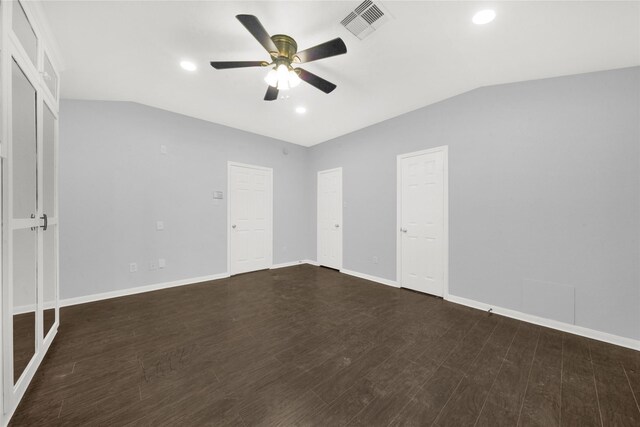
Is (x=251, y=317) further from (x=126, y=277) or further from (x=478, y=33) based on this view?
(x=478, y=33)

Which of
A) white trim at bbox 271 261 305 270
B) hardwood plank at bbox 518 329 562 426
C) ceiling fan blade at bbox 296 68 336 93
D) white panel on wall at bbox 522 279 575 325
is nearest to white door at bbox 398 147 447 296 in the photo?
white panel on wall at bbox 522 279 575 325

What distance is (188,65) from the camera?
2574 mm

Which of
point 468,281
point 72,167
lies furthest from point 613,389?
point 72,167

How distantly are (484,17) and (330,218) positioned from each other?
12.8ft

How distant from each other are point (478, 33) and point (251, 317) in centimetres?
366

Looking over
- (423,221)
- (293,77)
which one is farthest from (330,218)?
(293,77)

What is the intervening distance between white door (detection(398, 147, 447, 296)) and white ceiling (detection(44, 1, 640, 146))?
97cm

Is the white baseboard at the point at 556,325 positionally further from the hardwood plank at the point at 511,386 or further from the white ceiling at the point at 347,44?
the white ceiling at the point at 347,44

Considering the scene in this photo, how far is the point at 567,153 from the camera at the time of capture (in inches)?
97.9

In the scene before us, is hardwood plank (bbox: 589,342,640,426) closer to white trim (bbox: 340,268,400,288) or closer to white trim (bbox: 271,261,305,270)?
white trim (bbox: 340,268,400,288)

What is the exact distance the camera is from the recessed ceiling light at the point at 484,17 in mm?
1814

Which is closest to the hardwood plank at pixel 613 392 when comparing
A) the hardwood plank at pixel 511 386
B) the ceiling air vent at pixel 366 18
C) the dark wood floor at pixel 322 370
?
the dark wood floor at pixel 322 370

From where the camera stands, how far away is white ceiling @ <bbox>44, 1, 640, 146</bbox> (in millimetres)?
1817

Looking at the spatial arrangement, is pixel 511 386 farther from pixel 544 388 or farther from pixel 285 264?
pixel 285 264
